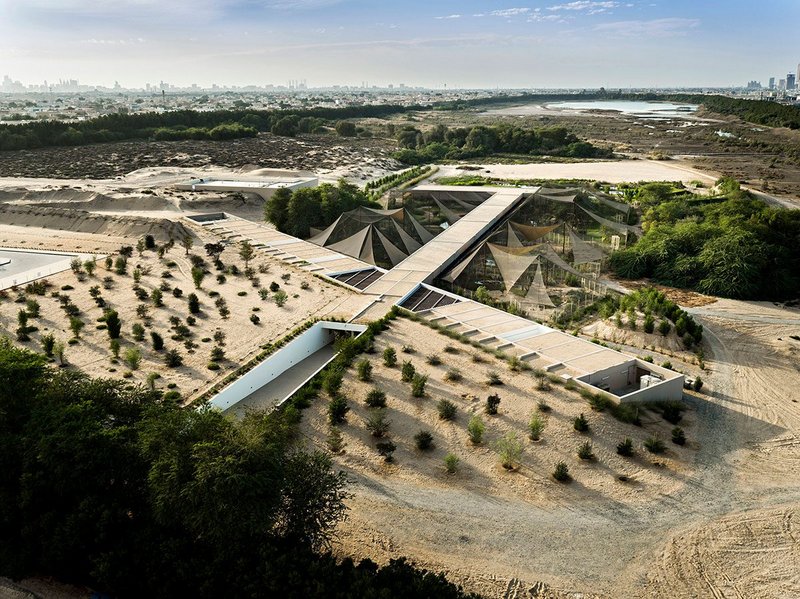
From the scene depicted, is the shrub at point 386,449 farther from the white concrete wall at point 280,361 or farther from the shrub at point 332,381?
the white concrete wall at point 280,361

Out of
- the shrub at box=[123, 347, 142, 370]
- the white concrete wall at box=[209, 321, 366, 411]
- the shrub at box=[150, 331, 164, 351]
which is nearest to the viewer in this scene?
the white concrete wall at box=[209, 321, 366, 411]

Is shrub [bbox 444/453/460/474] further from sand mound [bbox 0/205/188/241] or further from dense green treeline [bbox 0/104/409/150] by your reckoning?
dense green treeline [bbox 0/104/409/150]

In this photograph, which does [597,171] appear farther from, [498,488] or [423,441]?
[498,488]

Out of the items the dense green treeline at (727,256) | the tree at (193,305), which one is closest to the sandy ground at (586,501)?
the tree at (193,305)

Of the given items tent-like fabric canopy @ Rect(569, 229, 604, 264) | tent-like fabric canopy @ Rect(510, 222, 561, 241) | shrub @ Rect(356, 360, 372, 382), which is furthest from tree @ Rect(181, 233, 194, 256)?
tent-like fabric canopy @ Rect(569, 229, 604, 264)

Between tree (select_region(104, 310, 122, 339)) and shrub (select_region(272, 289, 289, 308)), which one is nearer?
tree (select_region(104, 310, 122, 339))

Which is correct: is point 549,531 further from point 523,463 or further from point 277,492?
point 277,492
